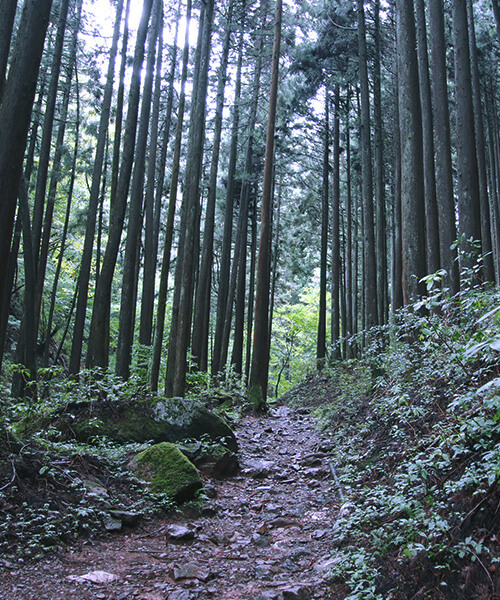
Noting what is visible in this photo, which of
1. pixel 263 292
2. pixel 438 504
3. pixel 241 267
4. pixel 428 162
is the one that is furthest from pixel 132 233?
pixel 438 504

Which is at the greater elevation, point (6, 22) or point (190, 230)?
point (6, 22)

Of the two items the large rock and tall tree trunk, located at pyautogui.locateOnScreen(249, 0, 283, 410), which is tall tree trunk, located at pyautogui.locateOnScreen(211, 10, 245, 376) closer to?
tall tree trunk, located at pyautogui.locateOnScreen(249, 0, 283, 410)

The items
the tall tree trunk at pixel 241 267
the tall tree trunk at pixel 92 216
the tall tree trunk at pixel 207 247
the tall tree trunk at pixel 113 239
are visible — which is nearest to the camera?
the tall tree trunk at pixel 113 239

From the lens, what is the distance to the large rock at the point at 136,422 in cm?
651

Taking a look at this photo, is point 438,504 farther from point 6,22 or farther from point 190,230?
point 190,230

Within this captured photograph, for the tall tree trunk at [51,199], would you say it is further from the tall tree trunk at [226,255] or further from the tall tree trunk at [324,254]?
the tall tree trunk at [324,254]

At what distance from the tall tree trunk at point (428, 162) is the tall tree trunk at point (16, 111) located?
29.2ft

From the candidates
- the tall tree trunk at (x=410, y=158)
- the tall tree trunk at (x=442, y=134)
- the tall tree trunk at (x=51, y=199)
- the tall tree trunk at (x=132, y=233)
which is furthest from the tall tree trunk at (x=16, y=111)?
the tall tree trunk at (x=51, y=199)

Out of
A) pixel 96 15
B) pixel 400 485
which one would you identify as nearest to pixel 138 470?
pixel 400 485

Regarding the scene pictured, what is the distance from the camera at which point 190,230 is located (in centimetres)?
1073

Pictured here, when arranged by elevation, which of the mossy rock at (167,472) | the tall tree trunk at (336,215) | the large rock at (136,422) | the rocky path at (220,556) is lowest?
the rocky path at (220,556)

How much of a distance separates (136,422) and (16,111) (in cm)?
445

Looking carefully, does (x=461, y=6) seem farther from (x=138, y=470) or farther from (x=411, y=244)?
(x=138, y=470)

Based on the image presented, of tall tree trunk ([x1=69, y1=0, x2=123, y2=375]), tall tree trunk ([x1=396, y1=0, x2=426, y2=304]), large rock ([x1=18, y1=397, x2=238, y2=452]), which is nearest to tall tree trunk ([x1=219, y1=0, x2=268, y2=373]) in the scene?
tall tree trunk ([x1=69, y1=0, x2=123, y2=375])
